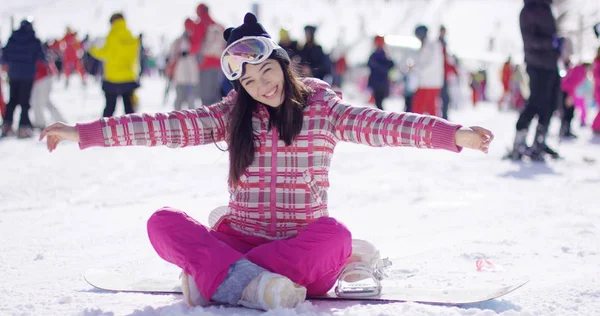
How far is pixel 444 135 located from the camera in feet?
7.89

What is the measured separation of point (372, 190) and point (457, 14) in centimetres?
4190

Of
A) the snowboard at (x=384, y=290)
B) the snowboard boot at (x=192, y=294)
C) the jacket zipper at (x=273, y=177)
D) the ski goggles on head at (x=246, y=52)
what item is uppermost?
the ski goggles on head at (x=246, y=52)

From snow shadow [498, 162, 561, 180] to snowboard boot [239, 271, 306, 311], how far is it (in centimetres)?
403

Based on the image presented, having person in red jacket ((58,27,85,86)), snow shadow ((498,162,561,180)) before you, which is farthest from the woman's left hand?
person in red jacket ((58,27,85,86))

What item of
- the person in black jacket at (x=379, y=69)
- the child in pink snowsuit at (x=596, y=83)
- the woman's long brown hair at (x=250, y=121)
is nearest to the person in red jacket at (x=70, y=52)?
the person in black jacket at (x=379, y=69)

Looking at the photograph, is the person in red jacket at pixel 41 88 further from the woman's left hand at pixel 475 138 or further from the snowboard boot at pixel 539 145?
the woman's left hand at pixel 475 138

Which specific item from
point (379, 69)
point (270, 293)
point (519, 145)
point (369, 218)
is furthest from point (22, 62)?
point (270, 293)

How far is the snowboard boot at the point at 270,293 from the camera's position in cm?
230

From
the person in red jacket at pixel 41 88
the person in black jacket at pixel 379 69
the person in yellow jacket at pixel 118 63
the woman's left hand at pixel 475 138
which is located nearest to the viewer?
the woman's left hand at pixel 475 138

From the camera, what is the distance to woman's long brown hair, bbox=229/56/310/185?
261 centimetres

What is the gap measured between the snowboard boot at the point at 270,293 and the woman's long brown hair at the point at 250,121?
46 cm

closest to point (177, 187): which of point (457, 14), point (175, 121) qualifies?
point (175, 121)

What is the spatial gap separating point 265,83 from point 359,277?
802 millimetres

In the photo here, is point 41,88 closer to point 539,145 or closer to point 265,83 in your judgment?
point 539,145
